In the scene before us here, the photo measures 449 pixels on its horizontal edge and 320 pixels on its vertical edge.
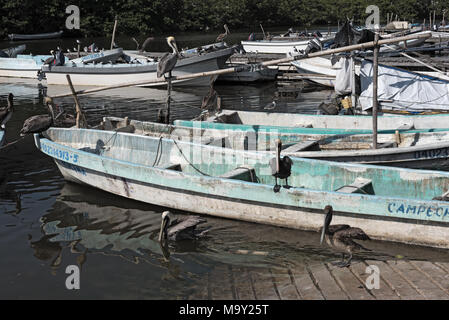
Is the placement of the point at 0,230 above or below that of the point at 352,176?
below

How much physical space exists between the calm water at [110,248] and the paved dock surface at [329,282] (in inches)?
9.7

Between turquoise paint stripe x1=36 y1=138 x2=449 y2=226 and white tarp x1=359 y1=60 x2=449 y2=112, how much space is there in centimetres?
748

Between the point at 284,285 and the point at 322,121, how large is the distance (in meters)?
7.41

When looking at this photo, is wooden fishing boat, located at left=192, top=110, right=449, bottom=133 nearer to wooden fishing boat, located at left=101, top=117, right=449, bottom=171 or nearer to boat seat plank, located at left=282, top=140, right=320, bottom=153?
wooden fishing boat, located at left=101, top=117, right=449, bottom=171

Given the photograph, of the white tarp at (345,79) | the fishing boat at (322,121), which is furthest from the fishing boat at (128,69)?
the fishing boat at (322,121)

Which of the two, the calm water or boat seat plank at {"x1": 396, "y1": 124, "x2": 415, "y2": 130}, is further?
boat seat plank at {"x1": 396, "y1": 124, "x2": 415, "y2": 130}

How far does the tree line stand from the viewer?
5391 cm

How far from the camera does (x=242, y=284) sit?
7465 mm

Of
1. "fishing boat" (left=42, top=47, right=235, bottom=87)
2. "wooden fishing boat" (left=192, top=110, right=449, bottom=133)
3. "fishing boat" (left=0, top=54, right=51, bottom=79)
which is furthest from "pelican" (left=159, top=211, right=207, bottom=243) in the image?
"fishing boat" (left=0, top=54, right=51, bottom=79)

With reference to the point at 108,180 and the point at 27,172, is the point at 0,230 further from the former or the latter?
the point at 27,172

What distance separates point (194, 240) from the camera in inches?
363

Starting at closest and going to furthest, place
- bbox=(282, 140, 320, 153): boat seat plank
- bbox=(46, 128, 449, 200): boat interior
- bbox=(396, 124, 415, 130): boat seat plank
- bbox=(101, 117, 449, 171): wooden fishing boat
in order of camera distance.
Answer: bbox=(46, 128, 449, 200): boat interior → bbox=(101, 117, 449, 171): wooden fishing boat → bbox=(282, 140, 320, 153): boat seat plank → bbox=(396, 124, 415, 130): boat seat plank
